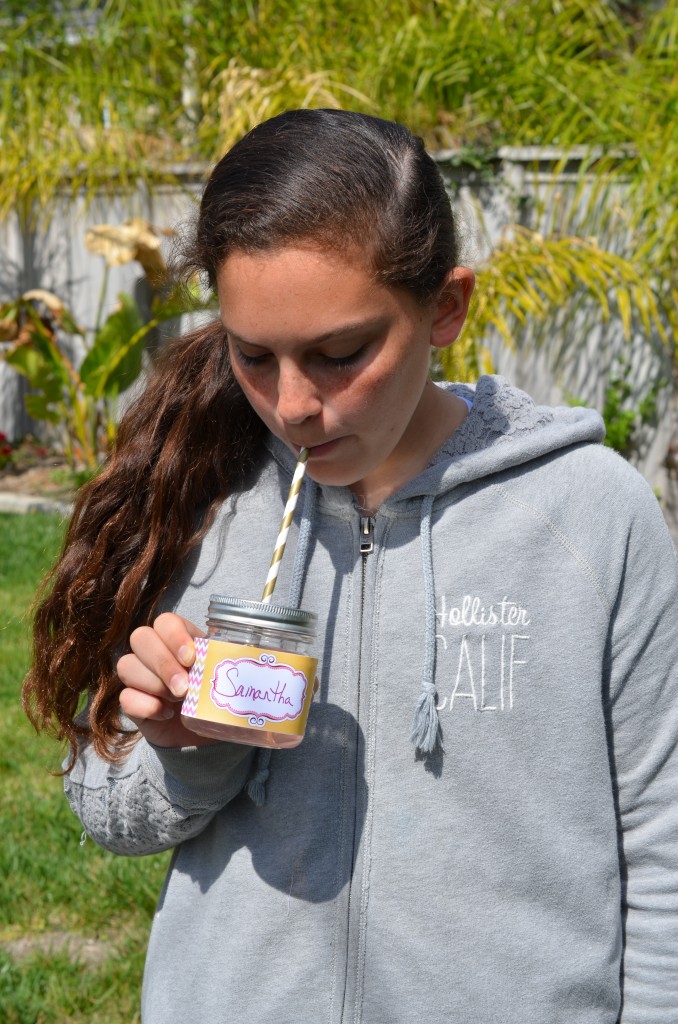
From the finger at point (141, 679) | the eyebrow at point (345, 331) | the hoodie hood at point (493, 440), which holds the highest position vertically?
the eyebrow at point (345, 331)

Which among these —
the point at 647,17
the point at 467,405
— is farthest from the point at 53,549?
the point at 647,17

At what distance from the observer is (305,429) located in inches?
55.9

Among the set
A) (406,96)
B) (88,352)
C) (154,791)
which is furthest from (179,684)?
(88,352)

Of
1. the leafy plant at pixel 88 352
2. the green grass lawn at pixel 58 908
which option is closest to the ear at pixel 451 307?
the green grass lawn at pixel 58 908

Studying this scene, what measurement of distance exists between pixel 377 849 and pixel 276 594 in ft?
1.25

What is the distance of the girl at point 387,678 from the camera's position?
1412 millimetres

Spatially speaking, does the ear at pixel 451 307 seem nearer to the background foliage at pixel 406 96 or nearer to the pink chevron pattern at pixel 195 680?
the pink chevron pattern at pixel 195 680

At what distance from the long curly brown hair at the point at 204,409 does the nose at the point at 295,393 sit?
15 centimetres

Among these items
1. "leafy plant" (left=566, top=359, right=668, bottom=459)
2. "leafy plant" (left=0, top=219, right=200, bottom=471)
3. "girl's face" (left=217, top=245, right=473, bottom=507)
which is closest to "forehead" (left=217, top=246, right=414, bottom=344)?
"girl's face" (left=217, top=245, right=473, bottom=507)

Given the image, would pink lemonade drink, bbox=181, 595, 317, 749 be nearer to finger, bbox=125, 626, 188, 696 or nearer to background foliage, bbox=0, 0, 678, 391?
finger, bbox=125, 626, 188, 696

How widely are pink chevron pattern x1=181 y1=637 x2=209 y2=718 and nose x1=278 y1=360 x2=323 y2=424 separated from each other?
0.99 feet

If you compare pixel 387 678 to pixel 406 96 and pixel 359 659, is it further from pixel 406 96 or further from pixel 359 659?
pixel 406 96

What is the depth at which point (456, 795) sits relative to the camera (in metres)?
1.50

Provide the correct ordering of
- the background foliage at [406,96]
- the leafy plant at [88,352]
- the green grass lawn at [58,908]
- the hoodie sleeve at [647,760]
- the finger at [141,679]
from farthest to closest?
the leafy plant at [88,352] → the background foliage at [406,96] → the green grass lawn at [58,908] → the hoodie sleeve at [647,760] → the finger at [141,679]
